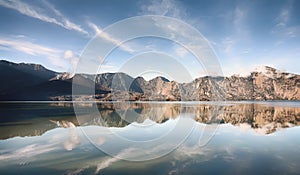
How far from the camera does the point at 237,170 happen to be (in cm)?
993

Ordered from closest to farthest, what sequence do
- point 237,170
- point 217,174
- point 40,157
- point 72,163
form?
point 217,174 → point 237,170 → point 72,163 → point 40,157

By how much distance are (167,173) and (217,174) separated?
7.15 ft

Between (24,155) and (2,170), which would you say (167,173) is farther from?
(24,155)

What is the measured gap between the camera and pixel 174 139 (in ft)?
59.8

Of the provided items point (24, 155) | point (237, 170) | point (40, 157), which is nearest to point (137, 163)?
point (237, 170)

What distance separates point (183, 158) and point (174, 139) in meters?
6.14

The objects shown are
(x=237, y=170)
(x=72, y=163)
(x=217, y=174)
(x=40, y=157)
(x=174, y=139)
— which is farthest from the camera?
(x=174, y=139)

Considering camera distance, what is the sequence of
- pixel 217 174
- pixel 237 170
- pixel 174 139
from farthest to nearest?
pixel 174 139, pixel 237 170, pixel 217 174

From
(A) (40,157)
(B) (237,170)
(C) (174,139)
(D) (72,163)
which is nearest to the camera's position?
(B) (237,170)

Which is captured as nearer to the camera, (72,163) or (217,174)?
(217,174)

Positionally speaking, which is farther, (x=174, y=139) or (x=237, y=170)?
(x=174, y=139)

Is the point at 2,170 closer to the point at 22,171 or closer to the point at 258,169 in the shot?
the point at 22,171

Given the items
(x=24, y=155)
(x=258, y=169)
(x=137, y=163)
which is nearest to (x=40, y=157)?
(x=24, y=155)

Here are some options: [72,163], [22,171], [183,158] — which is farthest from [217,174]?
[22,171]
